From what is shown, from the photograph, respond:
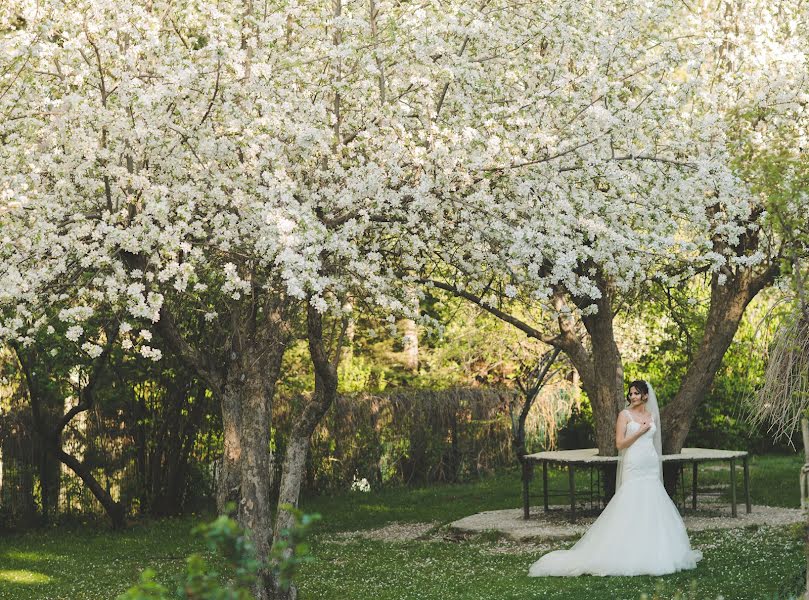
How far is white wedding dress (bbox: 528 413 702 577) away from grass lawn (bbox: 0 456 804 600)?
222 mm

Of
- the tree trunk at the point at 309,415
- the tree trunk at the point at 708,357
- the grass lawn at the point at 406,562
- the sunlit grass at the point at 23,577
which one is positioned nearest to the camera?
the tree trunk at the point at 309,415

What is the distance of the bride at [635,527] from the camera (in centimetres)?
1001

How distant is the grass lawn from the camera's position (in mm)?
9242

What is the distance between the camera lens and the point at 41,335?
13102 millimetres

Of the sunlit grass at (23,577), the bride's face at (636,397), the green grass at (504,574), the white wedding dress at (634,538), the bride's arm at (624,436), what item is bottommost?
the sunlit grass at (23,577)

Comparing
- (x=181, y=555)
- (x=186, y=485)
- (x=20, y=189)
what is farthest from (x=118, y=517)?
(x=20, y=189)

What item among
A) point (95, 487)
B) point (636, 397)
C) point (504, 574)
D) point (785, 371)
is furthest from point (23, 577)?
Result: point (785, 371)

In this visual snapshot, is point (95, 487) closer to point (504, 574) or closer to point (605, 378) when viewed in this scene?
point (504, 574)

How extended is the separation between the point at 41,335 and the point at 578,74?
6.86 metres

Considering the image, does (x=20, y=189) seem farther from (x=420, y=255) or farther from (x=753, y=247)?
(x=753, y=247)

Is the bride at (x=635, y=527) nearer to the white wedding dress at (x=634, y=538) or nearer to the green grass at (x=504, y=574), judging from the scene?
the white wedding dress at (x=634, y=538)

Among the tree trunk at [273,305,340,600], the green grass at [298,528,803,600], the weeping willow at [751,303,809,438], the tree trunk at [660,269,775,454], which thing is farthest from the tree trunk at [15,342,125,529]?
the weeping willow at [751,303,809,438]

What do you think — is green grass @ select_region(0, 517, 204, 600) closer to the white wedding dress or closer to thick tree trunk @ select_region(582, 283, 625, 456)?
the white wedding dress

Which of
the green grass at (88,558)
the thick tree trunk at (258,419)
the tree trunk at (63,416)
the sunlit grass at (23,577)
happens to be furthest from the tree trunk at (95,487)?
the thick tree trunk at (258,419)
